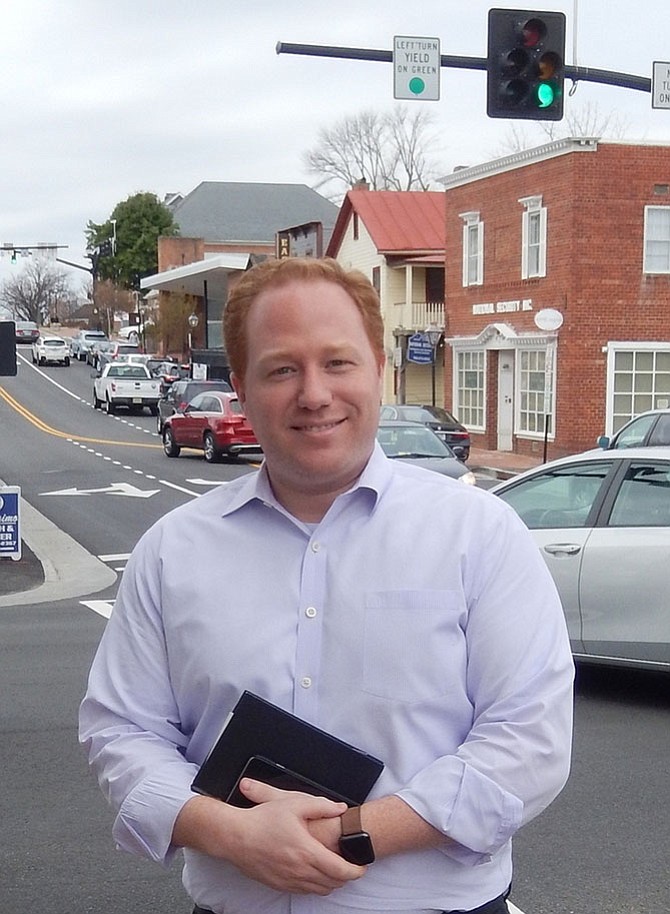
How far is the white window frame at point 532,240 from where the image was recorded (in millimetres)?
29656

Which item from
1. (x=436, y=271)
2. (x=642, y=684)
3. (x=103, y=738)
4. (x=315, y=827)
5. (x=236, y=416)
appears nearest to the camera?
(x=315, y=827)

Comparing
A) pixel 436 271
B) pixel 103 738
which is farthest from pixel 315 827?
pixel 436 271

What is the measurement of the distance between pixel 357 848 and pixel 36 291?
13513 cm

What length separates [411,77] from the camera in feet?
43.6

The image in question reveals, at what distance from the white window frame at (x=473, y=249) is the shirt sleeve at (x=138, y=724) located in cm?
3152

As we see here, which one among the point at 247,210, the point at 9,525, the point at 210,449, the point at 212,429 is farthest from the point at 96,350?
the point at 9,525

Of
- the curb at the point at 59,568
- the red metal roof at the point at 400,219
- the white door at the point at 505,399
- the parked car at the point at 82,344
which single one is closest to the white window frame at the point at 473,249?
the white door at the point at 505,399

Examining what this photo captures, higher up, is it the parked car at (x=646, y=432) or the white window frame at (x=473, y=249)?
the white window frame at (x=473, y=249)

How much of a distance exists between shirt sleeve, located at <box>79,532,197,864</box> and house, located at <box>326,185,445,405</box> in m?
35.7

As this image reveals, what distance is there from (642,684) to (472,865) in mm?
6009

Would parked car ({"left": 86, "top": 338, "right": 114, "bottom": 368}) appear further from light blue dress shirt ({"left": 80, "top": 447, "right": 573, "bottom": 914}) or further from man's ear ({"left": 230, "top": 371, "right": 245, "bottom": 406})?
light blue dress shirt ({"left": 80, "top": 447, "right": 573, "bottom": 914})

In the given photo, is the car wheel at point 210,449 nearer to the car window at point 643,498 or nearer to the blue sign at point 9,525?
the blue sign at point 9,525

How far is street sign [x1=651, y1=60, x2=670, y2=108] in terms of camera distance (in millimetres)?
13922

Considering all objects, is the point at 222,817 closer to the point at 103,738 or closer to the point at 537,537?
the point at 103,738
